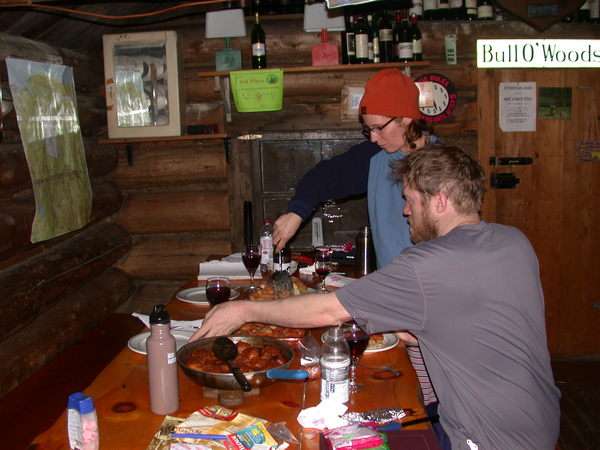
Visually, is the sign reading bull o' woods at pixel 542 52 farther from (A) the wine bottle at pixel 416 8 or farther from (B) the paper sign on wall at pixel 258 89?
(B) the paper sign on wall at pixel 258 89

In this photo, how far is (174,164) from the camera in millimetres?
5172

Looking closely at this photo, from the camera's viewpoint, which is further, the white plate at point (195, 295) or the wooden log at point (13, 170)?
the wooden log at point (13, 170)

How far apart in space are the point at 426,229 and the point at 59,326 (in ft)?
9.31

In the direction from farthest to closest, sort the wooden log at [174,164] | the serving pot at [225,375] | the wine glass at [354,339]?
the wooden log at [174,164] → the wine glass at [354,339] → the serving pot at [225,375]

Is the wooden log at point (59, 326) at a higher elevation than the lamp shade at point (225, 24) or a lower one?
lower

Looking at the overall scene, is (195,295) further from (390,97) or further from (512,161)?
(512,161)

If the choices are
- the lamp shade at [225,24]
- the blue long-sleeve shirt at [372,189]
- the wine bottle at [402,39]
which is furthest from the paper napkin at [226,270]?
the wine bottle at [402,39]

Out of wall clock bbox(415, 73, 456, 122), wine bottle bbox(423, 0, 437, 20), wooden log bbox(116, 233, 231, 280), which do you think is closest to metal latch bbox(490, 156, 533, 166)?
wall clock bbox(415, 73, 456, 122)

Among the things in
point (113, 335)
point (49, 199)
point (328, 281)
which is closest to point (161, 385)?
point (328, 281)

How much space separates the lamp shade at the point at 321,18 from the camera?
15.6 ft

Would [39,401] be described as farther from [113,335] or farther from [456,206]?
[456,206]

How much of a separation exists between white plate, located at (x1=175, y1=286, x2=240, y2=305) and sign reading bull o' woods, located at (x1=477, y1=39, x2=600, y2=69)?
3103 mm

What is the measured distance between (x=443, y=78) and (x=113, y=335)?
127 inches

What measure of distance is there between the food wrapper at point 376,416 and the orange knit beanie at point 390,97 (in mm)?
1673
